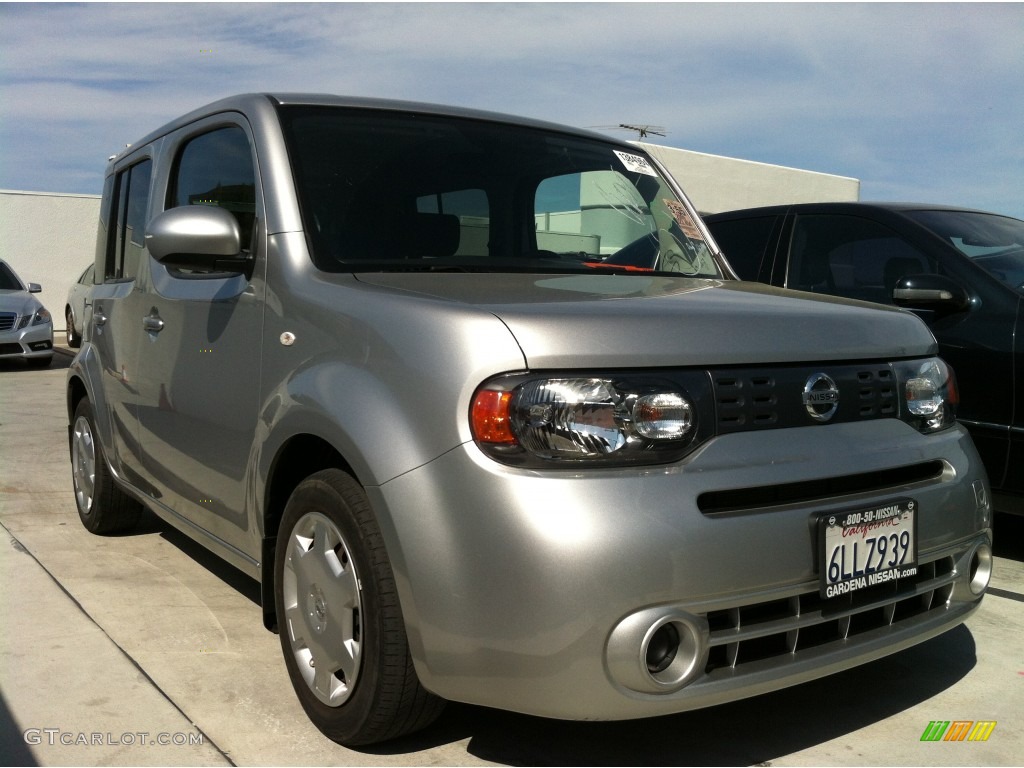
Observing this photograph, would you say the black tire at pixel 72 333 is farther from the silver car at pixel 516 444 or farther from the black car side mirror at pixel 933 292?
the black car side mirror at pixel 933 292

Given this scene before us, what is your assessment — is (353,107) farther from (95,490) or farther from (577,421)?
(95,490)

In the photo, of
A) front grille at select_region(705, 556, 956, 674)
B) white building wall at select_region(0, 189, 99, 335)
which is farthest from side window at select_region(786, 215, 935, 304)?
white building wall at select_region(0, 189, 99, 335)

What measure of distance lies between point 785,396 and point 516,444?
680 millimetres

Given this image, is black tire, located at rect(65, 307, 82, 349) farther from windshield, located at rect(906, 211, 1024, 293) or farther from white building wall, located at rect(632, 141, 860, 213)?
white building wall, located at rect(632, 141, 860, 213)

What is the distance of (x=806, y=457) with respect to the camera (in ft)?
7.83

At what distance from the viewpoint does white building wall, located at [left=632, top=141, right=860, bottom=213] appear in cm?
2897

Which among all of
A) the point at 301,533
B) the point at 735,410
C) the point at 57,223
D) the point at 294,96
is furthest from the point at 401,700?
the point at 57,223

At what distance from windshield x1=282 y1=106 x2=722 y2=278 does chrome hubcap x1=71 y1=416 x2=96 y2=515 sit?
88.1 inches

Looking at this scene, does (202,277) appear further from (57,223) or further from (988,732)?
(57,223)

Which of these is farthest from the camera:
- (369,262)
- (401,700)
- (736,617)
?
(369,262)

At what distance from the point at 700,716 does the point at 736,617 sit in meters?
0.68

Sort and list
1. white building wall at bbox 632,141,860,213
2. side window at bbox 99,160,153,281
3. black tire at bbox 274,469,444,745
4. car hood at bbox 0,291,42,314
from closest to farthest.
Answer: black tire at bbox 274,469,444,745 → side window at bbox 99,160,153,281 → car hood at bbox 0,291,42,314 → white building wall at bbox 632,141,860,213

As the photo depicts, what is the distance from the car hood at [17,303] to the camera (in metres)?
13.5

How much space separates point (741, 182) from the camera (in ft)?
101
